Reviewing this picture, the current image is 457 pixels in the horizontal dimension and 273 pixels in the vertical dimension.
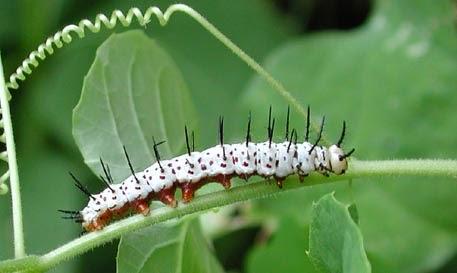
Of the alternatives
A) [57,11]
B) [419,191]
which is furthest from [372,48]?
[57,11]

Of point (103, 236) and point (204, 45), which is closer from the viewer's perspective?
point (103, 236)

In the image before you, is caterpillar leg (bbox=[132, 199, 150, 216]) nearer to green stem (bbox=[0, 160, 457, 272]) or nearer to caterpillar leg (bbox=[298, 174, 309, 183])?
green stem (bbox=[0, 160, 457, 272])

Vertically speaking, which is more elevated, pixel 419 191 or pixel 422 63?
pixel 422 63

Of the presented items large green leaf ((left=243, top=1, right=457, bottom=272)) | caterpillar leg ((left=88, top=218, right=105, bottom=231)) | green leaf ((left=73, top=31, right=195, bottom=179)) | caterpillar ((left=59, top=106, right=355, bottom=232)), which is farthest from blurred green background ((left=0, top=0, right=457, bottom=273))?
caterpillar leg ((left=88, top=218, right=105, bottom=231))

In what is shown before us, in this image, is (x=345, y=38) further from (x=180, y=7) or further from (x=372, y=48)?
(x=180, y=7)

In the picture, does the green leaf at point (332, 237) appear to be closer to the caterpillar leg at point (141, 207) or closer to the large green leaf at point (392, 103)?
the caterpillar leg at point (141, 207)

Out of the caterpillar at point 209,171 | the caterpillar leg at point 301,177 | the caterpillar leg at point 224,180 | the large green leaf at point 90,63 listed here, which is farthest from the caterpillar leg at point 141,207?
the large green leaf at point 90,63
